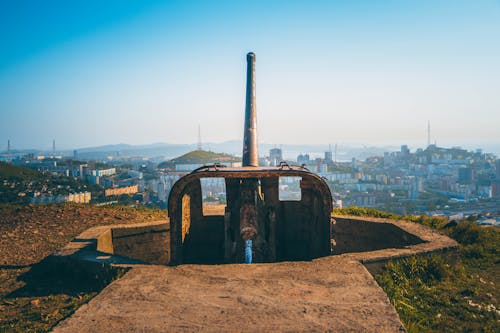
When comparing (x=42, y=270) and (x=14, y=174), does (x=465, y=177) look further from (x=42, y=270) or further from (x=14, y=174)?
(x=42, y=270)

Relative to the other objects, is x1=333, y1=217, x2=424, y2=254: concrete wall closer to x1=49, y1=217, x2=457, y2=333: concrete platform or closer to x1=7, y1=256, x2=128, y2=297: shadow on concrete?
x1=49, y1=217, x2=457, y2=333: concrete platform

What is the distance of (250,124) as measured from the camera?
9312 millimetres

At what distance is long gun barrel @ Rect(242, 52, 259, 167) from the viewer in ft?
29.5

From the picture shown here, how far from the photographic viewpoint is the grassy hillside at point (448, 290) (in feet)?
14.1

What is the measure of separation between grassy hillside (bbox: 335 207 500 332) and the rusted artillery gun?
1.86 m

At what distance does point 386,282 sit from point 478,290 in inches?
49.8

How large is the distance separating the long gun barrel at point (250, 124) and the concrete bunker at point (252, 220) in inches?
30.9

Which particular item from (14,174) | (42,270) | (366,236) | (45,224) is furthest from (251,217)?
(14,174)

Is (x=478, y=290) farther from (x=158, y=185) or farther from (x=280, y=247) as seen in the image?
(x=158, y=185)

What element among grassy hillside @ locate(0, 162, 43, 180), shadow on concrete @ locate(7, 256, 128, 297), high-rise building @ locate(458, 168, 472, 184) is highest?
shadow on concrete @ locate(7, 256, 128, 297)

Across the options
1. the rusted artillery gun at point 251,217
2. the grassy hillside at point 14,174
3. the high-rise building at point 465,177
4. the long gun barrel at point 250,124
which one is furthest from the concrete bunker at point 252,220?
the high-rise building at point 465,177

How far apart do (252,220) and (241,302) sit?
2.81m

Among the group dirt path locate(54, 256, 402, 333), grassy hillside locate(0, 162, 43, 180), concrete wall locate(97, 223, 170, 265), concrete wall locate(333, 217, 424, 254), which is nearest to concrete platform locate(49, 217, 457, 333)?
dirt path locate(54, 256, 402, 333)

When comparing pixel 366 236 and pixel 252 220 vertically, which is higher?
pixel 252 220
